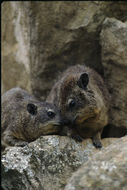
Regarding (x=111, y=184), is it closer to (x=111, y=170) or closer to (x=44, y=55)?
(x=111, y=170)

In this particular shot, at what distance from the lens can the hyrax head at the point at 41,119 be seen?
6.82 m

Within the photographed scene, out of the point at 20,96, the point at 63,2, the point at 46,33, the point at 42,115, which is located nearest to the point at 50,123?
the point at 42,115

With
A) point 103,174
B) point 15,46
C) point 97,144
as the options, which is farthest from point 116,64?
point 103,174

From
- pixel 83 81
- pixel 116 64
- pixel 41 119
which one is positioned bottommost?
pixel 41 119

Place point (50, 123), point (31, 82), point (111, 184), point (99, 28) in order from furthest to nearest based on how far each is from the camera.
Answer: point (31, 82) < point (99, 28) < point (50, 123) < point (111, 184)

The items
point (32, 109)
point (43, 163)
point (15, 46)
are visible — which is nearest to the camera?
point (43, 163)

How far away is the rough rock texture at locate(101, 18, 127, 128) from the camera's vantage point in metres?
6.90

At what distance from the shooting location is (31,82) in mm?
8109

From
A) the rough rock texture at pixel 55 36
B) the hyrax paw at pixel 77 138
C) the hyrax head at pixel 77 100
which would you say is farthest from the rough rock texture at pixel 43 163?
the rough rock texture at pixel 55 36

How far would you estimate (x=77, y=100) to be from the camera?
6262mm

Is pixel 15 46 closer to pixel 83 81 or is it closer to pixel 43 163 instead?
pixel 83 81

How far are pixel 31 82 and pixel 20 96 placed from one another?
405mm

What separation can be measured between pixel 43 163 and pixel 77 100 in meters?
1.24

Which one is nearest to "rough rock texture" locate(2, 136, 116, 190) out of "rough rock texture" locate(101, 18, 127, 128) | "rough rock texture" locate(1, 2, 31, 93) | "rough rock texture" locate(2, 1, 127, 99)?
"rough rock texture" locate(101, 18, 127, 128)
